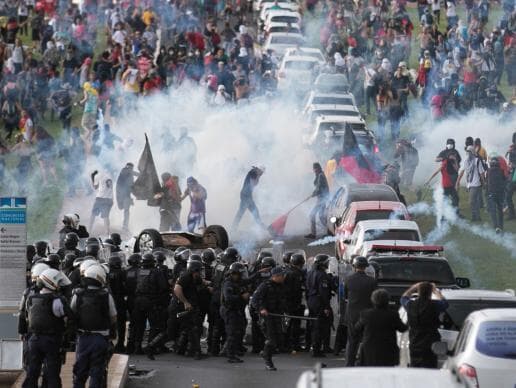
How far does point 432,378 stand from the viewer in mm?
11250

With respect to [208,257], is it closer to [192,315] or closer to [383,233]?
[192,315]

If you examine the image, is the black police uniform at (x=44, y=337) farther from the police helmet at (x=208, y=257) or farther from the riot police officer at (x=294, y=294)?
the police helmet at (x=208, y=257)

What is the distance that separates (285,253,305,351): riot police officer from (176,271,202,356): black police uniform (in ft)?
4.07

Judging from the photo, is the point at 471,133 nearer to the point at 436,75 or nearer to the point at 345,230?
the point at 436,75

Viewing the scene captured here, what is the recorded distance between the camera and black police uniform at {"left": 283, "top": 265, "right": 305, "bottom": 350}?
2309 cm

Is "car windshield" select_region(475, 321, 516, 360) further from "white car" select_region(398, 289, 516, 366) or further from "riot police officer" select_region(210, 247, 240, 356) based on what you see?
"riot police officer" select_region(210, 247, 240, 356)

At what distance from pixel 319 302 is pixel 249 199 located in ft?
45.2

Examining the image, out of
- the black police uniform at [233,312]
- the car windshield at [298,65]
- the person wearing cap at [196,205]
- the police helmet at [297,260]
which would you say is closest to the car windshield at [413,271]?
the police helmet at [297,260]

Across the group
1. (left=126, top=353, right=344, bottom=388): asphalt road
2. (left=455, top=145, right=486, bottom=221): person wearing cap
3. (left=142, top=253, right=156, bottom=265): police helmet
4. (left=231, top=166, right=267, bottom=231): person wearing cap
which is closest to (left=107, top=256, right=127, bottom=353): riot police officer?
(left=142, top=253, right=156, bottom=265): police helmet

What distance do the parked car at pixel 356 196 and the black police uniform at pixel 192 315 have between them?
11261 mm

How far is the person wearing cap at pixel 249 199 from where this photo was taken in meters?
36.5

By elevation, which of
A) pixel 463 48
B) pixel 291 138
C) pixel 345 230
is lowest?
pixel 345 230

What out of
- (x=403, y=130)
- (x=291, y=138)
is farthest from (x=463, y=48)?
(x=291, y=138)

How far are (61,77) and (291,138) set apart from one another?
881cm
